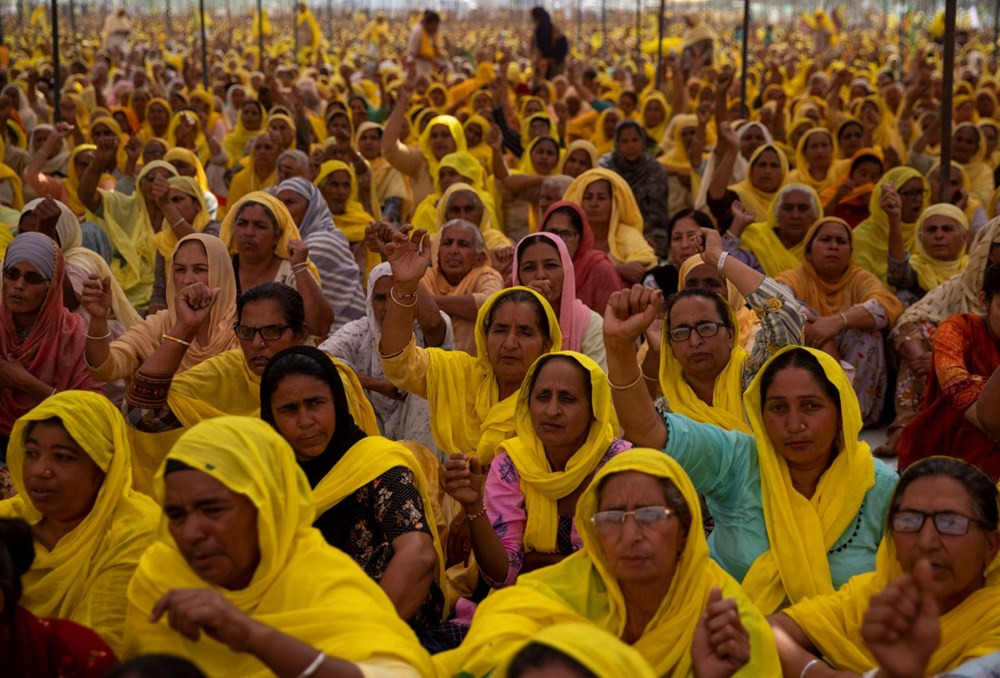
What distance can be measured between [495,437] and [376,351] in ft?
2.70

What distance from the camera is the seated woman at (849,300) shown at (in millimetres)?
5941

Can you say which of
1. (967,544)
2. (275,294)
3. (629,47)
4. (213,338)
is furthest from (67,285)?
(629,47)

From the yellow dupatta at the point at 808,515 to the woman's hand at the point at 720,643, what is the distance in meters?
0.76

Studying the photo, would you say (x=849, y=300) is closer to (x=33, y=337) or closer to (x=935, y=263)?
(x=935, y=263)

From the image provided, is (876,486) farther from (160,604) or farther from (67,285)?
(67,285)

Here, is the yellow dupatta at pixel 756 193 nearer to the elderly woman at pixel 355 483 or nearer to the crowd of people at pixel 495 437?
the crowd of people at pixel 495 437

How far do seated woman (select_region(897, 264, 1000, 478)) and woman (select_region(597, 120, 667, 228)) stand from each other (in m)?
4.11

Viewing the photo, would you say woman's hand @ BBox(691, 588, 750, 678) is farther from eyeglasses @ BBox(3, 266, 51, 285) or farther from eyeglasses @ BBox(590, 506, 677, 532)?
eyeglasses @ BBox(3, 266, 51, 285)


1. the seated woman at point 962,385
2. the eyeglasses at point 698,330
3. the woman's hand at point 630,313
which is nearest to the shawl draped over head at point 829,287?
the seated woman at point 962,385

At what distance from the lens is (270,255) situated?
17.9ft

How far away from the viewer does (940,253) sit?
639 centimetres

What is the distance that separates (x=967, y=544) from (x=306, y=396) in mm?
1578

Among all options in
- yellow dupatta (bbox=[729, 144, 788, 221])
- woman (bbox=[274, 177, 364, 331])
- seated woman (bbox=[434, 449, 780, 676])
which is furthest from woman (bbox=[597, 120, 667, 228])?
seated woman (bbox=[434, 449, 780, 676])

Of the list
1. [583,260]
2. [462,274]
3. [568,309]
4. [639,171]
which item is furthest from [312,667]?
[639,171]
